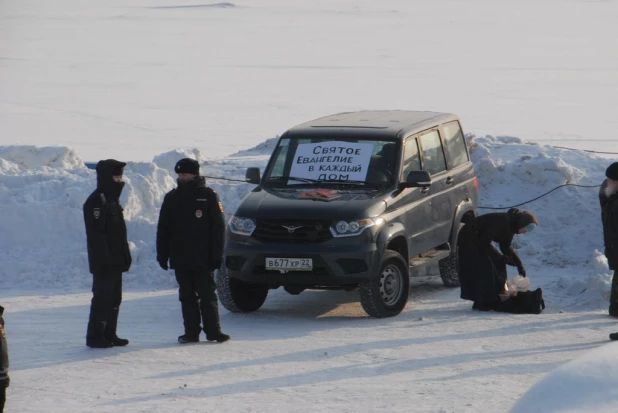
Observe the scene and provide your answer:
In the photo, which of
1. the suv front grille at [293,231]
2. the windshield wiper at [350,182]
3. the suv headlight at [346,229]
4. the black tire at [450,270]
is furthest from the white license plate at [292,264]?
the black tire at [450,270]

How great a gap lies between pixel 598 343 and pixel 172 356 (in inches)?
144

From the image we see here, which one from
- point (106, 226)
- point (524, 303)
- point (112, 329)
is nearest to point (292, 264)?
point (112, 329)

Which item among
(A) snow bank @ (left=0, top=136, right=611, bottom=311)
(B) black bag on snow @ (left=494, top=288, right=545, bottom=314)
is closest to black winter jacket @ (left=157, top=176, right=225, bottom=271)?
(B) black bag on snow @ (left=494, top=288, right=545, bottom=314)

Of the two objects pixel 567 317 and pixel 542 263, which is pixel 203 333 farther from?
pixel 542 263

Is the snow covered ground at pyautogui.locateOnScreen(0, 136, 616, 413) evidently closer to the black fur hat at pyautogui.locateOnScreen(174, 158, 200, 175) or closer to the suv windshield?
the suv windshield

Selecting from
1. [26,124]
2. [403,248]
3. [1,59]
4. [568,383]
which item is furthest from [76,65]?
[568,383]

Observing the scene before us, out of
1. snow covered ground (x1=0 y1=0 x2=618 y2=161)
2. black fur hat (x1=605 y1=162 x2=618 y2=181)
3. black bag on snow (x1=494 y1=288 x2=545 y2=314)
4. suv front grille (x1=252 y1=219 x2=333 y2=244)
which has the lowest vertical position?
black bag on snow (x1=494 y1=288 x2=545 y2=314)

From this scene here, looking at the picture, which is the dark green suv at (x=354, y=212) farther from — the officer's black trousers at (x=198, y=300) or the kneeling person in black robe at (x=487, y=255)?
the officer's black trousers at (x=198, y=300)

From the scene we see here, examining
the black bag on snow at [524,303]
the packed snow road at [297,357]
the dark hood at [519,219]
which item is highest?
the dark hood at [519,219]

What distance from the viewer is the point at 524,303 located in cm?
1113

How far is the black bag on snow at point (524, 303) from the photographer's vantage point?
1109 cm

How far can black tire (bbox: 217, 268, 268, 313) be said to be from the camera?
11062mm

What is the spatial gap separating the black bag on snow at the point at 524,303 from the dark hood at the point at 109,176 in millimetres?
4093

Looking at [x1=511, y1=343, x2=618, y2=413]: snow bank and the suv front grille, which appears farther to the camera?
the suv front grille
